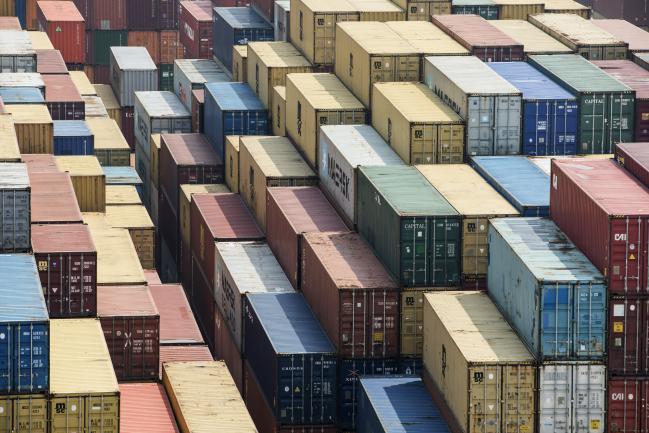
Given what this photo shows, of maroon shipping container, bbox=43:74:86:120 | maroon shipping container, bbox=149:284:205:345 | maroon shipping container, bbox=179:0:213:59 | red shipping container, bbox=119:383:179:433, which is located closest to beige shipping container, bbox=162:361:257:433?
red shipping container, bbox=119:383:179:433

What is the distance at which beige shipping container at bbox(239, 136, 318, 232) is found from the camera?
7769cm

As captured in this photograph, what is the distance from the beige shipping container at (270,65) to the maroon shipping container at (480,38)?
781 centimetres

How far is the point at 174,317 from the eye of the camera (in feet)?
234

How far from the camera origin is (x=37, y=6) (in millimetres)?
123438

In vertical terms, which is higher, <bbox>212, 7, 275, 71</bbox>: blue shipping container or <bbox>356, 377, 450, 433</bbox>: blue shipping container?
<bbox>212, 7, 275, 71</bbox>: blue shipping container

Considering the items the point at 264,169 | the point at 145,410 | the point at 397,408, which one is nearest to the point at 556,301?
the point at 397,408

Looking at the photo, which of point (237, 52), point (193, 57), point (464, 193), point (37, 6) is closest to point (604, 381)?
point (464, 193)

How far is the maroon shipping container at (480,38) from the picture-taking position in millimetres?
79000

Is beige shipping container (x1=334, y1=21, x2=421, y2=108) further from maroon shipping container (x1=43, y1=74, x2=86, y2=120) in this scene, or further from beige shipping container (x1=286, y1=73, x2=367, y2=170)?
maroon shipping container (x1=43, y1=74, x2=86, y2=120)

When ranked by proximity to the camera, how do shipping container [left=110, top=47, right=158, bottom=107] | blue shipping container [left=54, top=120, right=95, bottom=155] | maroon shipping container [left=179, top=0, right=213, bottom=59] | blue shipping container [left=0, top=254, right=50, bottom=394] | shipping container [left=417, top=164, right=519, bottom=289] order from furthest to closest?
1. maroon shipping container [left=179, top=0, right=213, bottom=59]
2. shipping container [left=110, top=47, right=158, bottom=107]
3. blue shipping container [left=54, top=120, right=95, bottom=155]
4. shipping container [left=417, top=164, right=519, bottom=289]
5. blue shipping container [left=0, top=254, right=50, bottom=394]

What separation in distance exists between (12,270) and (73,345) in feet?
10.7

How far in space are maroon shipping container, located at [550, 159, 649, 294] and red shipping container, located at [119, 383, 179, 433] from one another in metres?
14.4

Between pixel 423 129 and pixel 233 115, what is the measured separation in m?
20.1

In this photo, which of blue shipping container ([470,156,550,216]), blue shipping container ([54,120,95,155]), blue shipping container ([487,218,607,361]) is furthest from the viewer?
blue shipping container ([54,120,95,155])
